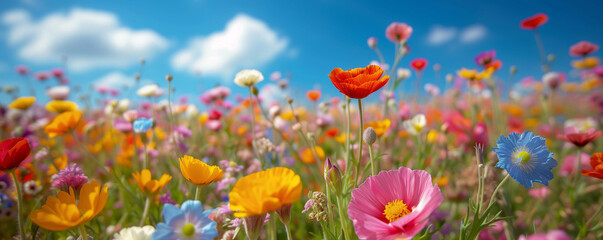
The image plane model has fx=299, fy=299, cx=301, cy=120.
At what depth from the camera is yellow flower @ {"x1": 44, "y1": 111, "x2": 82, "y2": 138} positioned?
3.50ft

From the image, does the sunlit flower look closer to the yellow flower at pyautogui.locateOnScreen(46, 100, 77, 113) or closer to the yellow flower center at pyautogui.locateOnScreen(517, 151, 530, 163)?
the yellow flower center at pyautogui.locateOnScreen(517, 151, 530, 163)

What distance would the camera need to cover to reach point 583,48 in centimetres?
222

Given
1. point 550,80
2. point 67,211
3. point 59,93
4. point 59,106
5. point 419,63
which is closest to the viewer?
point 67,211

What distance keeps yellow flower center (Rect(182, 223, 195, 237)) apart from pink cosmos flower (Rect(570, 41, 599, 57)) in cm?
289

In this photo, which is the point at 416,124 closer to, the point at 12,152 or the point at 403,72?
the point at 403,72

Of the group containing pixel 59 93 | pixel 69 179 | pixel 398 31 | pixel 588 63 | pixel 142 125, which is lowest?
pixel 69 179

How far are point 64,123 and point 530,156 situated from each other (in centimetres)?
141

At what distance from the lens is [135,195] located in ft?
3.55

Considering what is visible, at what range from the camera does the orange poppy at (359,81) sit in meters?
0.64

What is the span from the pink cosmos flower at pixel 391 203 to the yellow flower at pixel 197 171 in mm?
302

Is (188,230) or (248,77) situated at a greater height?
(248,77)

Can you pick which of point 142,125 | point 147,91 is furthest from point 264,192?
point 147,91

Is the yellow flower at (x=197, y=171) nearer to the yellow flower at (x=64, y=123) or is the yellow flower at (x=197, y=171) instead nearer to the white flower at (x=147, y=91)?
the yellow flower at (x=64, y=123)

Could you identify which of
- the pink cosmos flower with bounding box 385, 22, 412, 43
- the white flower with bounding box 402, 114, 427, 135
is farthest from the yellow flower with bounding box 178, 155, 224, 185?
the pink cosmos flower with bounding box 385, 22, 412, 43
